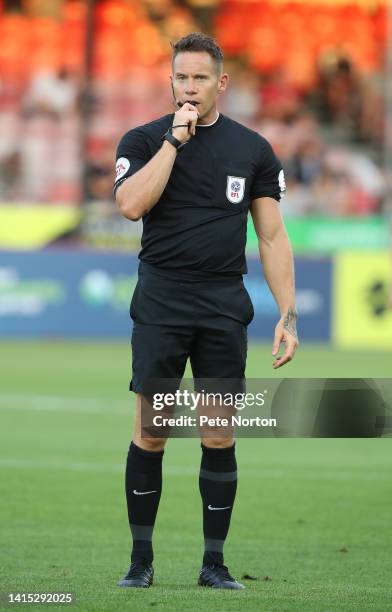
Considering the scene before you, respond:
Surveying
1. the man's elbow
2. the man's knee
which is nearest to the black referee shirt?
the man's elbow

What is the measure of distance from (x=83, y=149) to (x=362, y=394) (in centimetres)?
2041

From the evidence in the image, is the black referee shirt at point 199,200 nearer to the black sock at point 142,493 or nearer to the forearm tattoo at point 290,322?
the forearm tattoo at point 290,322

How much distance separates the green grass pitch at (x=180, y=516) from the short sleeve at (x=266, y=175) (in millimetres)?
1632

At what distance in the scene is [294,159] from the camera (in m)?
26.4

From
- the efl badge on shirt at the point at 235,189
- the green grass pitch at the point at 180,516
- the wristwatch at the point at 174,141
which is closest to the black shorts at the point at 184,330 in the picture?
the efl badge on shirt at the point at 235,189

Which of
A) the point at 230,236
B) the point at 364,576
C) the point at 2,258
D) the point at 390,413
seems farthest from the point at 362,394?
the point at 2,258

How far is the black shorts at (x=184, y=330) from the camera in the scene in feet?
19.0

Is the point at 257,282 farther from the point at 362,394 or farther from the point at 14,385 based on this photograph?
the point at 362,394

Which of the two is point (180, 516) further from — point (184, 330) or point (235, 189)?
point (235, 189)

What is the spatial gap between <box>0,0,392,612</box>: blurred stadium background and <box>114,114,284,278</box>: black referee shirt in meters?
1.34

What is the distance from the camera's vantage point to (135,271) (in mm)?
21453

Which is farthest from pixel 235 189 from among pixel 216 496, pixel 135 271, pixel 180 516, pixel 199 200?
pixel 135 271

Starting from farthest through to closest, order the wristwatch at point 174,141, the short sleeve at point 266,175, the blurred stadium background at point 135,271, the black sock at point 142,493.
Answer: the blurred stadium background at point 135,271
the short sleeve at point 266,175
the black sock at point 142,493
the wristwatch at point 174,141

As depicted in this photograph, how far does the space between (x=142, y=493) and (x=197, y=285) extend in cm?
88
